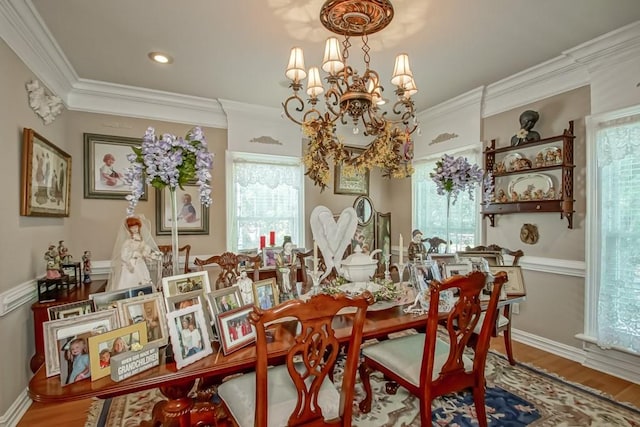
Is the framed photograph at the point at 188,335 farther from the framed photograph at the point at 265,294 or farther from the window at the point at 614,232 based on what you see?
the window at the point at 614,232

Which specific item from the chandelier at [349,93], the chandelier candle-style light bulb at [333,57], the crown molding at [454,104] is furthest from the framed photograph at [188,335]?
the crown molding at [454,104]

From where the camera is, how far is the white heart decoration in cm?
222

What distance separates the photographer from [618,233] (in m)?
2.58

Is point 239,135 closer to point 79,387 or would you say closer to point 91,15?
point 91,15

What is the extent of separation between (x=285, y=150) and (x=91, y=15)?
8.04 feet

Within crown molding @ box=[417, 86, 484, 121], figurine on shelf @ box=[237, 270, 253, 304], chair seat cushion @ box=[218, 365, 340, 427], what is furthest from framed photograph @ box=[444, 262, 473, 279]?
crown molding @ box=[417, 86, 484, 121]

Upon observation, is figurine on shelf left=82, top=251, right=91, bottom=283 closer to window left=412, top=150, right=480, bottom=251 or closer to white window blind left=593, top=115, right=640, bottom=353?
window left=412, top=150, right=480, bottom=251

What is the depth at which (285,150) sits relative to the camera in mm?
4309

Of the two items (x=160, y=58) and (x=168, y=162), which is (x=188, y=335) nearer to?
(x=168, y=162)

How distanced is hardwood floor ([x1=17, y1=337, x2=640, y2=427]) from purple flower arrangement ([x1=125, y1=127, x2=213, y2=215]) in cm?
169

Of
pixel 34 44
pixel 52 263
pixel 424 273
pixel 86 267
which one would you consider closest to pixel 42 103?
pixel 34 44

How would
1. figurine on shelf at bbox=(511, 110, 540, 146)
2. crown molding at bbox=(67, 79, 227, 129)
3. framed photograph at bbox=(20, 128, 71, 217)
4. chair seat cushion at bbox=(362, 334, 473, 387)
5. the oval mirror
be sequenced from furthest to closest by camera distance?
the oval mirror < crown molding at bbox=(67, 79, 227, 129) < figurine on shelf at bbox=(511, 110, 540, 146) < framed photograph at bbox=(20, 128, 71, 217) < chair seat cushion at bbox=(362, 334, 473, 387)

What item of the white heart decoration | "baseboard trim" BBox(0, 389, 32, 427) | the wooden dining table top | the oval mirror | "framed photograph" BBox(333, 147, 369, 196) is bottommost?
"baseboard trim" BBox(0, 389, 32, 427)

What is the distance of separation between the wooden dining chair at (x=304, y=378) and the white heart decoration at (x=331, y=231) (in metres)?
0.92
